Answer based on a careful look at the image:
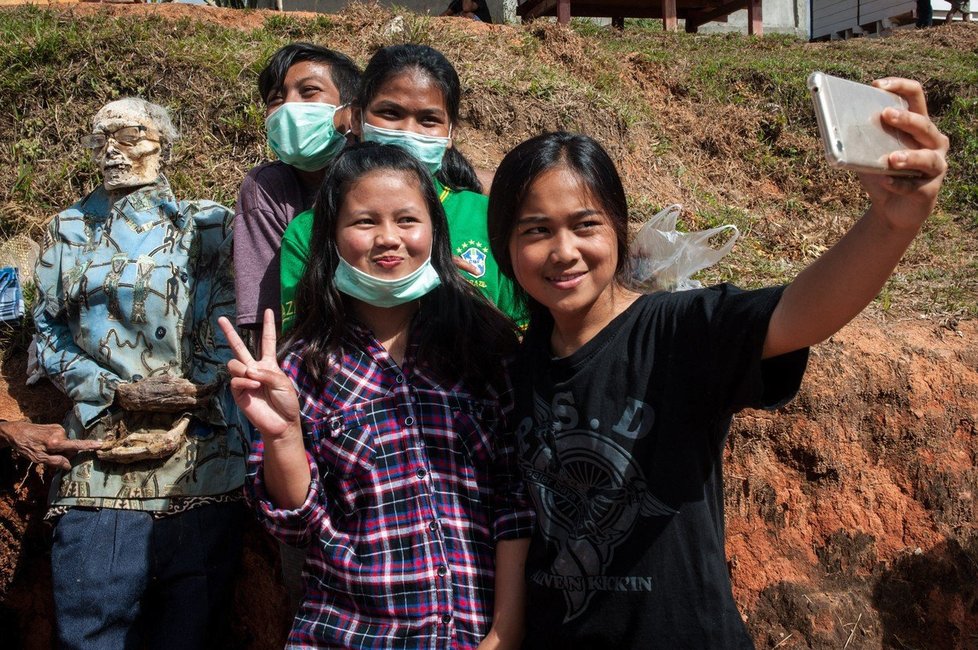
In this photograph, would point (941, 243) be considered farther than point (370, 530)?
Yes

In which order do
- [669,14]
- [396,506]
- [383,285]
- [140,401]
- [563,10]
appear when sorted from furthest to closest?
[669,14]
[563,10]
[140,401]
[383,285]
[396,506]

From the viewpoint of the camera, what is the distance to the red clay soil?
3.21 metres

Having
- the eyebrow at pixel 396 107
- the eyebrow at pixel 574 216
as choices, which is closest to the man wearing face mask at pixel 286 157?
the eyebrow at pixel 396 107

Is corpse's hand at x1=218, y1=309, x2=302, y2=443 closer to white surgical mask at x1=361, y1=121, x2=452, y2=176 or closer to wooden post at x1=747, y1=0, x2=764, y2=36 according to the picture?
white surgical mask at x1=361, y1=121, x2=452, y2=176

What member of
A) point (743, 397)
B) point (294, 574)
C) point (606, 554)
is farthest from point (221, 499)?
point (743, 397)

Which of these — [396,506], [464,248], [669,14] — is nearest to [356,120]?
[464,248]

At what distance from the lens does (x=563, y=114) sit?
5770 mm

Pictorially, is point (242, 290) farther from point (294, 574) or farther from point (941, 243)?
point (941, 243)

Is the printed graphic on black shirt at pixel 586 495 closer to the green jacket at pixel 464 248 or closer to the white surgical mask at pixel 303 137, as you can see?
the green jacket at pixel 464 248

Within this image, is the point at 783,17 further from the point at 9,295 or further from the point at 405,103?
the point at 9,295

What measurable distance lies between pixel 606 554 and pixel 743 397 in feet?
1.46

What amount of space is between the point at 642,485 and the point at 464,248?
967 mm

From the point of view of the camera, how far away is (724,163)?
635cm

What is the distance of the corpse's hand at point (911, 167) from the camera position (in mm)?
1192
